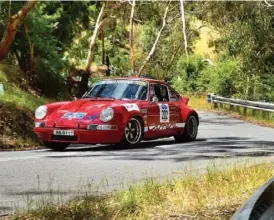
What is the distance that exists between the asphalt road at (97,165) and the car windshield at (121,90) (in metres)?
1.12

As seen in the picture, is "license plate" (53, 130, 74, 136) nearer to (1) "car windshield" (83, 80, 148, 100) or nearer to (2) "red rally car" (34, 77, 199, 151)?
→ (2) "red rally car" (34, 77, 199, 151)

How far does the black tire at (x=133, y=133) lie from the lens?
1186cm

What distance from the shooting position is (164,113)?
13117 millimetres

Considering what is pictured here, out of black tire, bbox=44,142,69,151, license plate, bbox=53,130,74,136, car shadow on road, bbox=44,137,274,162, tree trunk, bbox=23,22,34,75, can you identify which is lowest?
car shadow on road, bbox=44,137,274,162

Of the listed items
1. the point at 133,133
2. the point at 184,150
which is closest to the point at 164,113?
the point at 133,133

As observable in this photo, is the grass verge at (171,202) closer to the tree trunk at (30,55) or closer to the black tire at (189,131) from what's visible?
the black tire at (189,131)

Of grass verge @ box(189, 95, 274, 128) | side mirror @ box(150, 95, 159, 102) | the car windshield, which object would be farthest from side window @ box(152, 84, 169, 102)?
grass verge @ box(189, 95, 274, 128)

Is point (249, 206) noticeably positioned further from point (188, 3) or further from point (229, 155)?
point (188, 3)

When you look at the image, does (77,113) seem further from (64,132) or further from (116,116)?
(116,116)

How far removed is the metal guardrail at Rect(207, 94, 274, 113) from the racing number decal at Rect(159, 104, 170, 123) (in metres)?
10.3

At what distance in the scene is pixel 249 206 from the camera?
260 centimetres

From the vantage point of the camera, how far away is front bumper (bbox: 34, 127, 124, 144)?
37.1ft


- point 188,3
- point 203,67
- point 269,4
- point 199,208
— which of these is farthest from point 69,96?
point 203,67

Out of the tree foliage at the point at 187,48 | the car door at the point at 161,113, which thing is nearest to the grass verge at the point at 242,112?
the tree foliage at the point at 187,48
